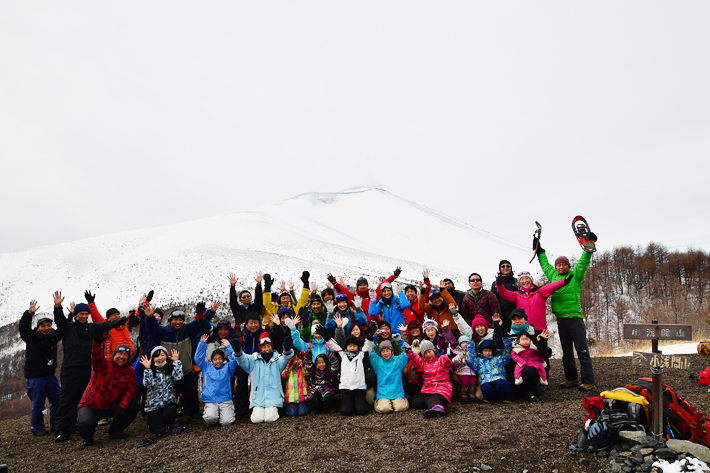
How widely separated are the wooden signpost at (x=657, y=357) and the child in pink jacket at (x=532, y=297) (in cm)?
224

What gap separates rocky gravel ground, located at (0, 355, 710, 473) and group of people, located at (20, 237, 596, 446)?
0.31 m

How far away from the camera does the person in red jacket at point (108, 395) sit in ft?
18.5

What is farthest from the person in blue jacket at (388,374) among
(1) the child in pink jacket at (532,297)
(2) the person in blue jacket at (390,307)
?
(1) the child in pink jacket at (532,297)

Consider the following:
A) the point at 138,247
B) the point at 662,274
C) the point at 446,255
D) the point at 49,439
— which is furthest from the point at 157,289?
the point at 662,274

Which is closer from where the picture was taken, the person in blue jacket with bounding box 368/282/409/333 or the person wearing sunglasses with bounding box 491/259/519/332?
the person wearing sunglasses with bounding box 491/259/519/332

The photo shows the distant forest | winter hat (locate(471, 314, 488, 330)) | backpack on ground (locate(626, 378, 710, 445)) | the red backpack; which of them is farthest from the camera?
the distant forest

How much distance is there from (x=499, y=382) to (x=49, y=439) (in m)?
7.71

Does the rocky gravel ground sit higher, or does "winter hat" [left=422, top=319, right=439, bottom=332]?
"winter hat" [left=422, top=319, right=439, bottom=332]

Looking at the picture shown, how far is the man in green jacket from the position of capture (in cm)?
636

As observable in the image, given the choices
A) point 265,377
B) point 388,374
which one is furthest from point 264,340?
point 388,374

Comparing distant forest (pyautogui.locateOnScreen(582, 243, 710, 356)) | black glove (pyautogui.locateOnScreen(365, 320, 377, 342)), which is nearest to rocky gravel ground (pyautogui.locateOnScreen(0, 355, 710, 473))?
black glove (pyautogui.locateOnScreen(365, 320, 377, 342))

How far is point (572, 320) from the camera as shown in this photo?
6.57 m

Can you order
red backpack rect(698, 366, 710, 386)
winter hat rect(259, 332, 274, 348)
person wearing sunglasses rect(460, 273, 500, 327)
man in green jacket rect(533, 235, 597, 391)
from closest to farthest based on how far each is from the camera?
1. red backpack rect(698, 366, 710, 386)
2. man in green jacket rect(533, 235, 597, 391)
3. winter hat rect(259, 332, 274, 348)
4. person wearing sunglasses rect(460, 273, 500, 327)

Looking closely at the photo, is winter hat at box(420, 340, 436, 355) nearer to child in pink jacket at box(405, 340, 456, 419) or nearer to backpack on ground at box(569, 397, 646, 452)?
child in pink jacket at box(405, 340, 456, 419)
